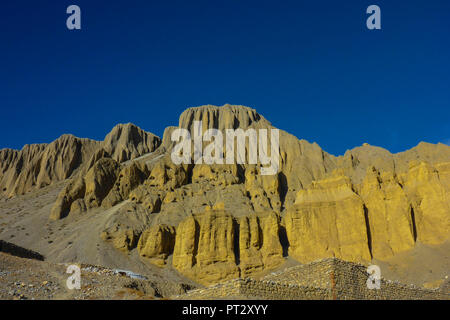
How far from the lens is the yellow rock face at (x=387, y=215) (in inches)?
2279

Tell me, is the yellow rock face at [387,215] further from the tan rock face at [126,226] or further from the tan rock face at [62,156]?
the tan rock face at [62,156]

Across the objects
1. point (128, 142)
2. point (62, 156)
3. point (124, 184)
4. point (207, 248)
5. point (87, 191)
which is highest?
point (128, 142)

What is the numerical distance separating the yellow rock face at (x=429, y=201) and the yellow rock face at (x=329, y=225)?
7093 millimetres

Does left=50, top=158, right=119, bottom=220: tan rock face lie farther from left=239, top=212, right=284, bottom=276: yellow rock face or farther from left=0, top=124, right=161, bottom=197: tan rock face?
left=239, top=212, right=284, bottom=276: yellow rock face

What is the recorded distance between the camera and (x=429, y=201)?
60.2 metres

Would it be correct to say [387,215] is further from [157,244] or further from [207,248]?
[157,244]

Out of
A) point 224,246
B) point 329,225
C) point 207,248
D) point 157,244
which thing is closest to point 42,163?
point 157,244

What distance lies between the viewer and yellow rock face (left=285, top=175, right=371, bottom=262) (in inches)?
2392

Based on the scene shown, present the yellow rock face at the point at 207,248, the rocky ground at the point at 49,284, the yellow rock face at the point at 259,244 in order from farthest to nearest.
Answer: the yellow rock face at the point at 259,244
the yellow rock face at the point at 207,248
the rocky ground at the point at 49,284

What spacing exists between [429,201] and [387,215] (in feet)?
18.4

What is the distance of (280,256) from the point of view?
60812 mm

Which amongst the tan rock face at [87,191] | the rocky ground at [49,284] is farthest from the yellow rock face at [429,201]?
the tan rock face at [87,191]
